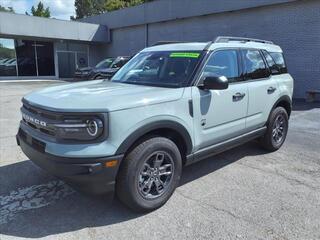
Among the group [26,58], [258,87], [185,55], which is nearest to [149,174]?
[185,55]

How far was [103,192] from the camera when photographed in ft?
9.89

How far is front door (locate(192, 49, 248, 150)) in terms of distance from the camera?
3.83 metres

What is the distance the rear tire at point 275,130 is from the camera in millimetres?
5325

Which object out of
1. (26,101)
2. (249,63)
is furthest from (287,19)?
(26,101)

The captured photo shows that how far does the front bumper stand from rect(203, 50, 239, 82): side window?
1.87m

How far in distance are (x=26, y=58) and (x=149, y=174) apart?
23.6m

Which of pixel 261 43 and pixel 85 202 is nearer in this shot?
pixel 85 202

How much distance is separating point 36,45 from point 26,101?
22.9 metres

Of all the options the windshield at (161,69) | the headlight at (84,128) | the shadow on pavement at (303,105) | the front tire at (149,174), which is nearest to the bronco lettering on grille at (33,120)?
the headlight at (84,128)

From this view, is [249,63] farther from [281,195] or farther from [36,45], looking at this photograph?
[36,45]

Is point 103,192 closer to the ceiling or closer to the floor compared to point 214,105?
closer to the floor

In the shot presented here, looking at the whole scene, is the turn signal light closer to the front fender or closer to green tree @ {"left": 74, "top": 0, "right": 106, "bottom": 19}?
the front fender

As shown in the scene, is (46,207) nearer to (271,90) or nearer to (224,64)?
(224,64)

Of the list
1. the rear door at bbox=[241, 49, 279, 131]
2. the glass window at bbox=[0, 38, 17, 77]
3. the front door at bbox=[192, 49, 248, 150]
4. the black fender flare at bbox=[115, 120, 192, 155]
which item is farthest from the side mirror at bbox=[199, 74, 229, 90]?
the glass window at bbox=[0, 38, 17, 77]
